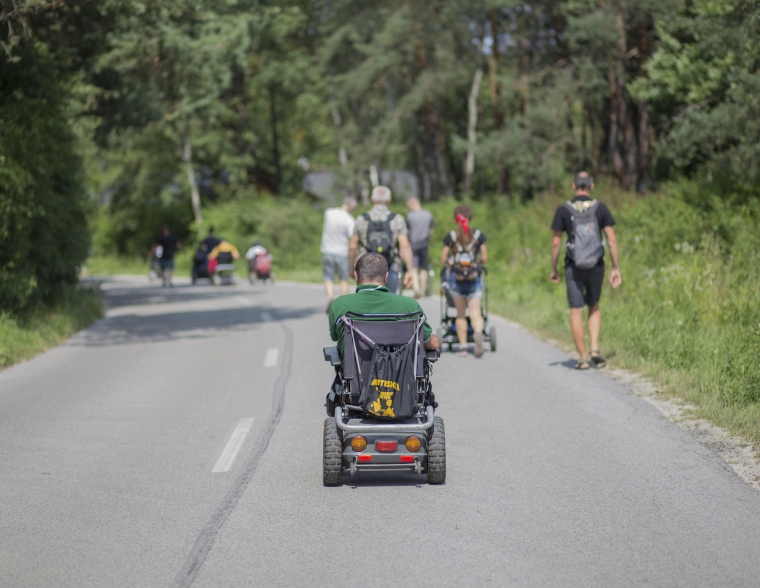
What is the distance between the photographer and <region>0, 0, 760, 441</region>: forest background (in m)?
15.1

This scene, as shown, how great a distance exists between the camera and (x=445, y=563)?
5082 mm

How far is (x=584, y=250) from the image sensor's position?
36.2 ft

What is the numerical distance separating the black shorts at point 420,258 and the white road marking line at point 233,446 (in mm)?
11864

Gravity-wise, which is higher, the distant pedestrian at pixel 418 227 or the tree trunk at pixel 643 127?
the tree trunk at pixel 643 127

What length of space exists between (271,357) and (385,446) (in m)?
7.22

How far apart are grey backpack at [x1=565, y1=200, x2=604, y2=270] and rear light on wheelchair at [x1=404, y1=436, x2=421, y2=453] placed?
5116mm

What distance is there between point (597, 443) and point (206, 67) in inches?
688

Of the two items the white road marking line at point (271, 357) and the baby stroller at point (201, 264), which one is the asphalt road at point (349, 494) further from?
the baby stroller at point (201, 264)

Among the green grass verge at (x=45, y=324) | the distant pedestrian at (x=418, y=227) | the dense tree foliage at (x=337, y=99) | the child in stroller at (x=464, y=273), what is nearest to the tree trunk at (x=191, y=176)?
the dense tree foliage at (x=337, y=99)

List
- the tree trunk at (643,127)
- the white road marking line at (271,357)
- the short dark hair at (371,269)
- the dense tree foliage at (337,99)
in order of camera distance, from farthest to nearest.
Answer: the tree trunk at (643,127), the dense tree foliage at (337,99), the white road marking line at (271,357), the short dark hair at (371,269)

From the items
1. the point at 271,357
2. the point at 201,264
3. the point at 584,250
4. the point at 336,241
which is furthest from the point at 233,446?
the point at 201,264

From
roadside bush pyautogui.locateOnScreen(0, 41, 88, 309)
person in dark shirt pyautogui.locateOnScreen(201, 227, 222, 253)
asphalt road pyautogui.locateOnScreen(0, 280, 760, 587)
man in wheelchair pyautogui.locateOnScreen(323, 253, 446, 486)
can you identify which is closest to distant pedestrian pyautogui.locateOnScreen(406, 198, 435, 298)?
roadside bush pyautogui.locateOnScreen(0, 41, 88, 309)

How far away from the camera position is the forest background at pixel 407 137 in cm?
1509

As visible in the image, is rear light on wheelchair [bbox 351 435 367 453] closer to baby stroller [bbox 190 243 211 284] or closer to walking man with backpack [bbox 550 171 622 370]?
walking man with backpack [bbox 550 171 622 370]
